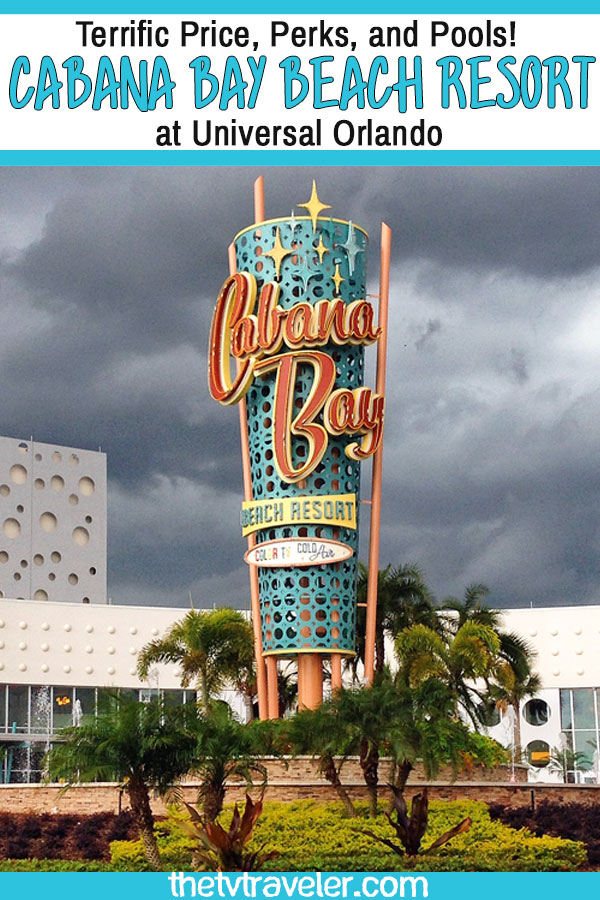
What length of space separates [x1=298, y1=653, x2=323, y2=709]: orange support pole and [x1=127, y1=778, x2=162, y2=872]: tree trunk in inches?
491

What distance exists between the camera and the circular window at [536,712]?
6468cm

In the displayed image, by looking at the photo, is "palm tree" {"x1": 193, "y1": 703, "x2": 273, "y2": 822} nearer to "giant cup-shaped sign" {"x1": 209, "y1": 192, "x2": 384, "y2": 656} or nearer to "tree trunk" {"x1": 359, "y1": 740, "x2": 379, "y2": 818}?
"tree trunk" {"x1": 359, "y1": 740, "x2": 379, "y2": 818}

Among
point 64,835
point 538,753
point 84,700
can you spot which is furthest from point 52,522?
point 64,835

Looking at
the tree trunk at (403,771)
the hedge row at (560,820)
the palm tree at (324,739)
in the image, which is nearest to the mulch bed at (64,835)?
the palm tree at (324,739)

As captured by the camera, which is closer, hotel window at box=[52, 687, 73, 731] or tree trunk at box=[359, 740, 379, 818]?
tree trunk at box=[359, 740, 379, 818]

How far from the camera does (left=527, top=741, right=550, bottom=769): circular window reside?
64.4 meters

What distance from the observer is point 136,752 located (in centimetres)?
3125

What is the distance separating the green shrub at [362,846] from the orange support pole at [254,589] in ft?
22.2

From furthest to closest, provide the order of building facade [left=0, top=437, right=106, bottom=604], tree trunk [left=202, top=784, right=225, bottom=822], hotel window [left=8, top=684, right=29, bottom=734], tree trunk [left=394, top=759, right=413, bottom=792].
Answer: building facade [left=0, top=437, right=106, bottom=604]
hotel window [left=8, top=684, right=29, bottom=734]
tree trunk [left=394, top=759, right=413, bottom=792]
tree trunk [left=202, top=784, right=225, bottom=822]

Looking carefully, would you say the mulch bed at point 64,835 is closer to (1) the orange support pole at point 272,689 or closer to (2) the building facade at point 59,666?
(1) the orange support pole at point 272,689

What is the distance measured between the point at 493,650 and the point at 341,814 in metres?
9.42

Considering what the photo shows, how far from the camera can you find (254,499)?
4541 cm

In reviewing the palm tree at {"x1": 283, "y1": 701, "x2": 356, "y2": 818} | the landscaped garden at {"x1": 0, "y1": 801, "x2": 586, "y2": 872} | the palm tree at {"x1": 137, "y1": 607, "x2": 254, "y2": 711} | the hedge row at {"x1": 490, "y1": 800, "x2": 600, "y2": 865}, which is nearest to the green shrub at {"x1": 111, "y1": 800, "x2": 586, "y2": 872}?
the landscaped garden at {"x1": 0, "y1": 801, "x2": 586, "y2": 872}

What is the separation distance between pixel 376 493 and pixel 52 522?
71.2m
